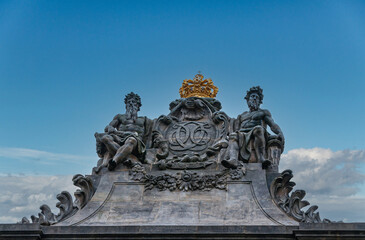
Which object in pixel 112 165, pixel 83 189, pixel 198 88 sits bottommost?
pixel 83 189

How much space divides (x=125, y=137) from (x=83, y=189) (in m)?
2.07

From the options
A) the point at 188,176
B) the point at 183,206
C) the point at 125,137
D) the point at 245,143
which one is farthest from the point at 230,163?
the point at 125,137

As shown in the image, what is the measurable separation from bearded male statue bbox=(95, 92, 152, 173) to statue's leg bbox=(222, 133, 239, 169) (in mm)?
2627

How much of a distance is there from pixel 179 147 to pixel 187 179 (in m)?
1.70

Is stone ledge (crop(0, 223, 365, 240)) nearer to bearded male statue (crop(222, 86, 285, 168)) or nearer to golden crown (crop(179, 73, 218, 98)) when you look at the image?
bearded male statue (crop(222, 86, 285, 168))

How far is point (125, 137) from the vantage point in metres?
14.8

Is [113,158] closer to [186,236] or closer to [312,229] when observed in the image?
[186,236]

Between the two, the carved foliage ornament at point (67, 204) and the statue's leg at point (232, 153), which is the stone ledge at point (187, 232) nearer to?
the carved foliage ornament at point (67, 204)

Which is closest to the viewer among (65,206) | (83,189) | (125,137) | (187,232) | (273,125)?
(187,232)

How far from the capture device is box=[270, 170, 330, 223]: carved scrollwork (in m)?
12.2

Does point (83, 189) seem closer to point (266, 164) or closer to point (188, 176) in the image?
point (188, 176)

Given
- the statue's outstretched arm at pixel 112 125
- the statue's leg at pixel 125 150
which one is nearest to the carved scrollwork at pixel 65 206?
the statue's leg at pixel 125 150

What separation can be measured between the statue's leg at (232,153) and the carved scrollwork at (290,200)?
1.24 meters

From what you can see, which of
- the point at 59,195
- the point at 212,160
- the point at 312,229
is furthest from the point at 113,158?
the point at 312,229
